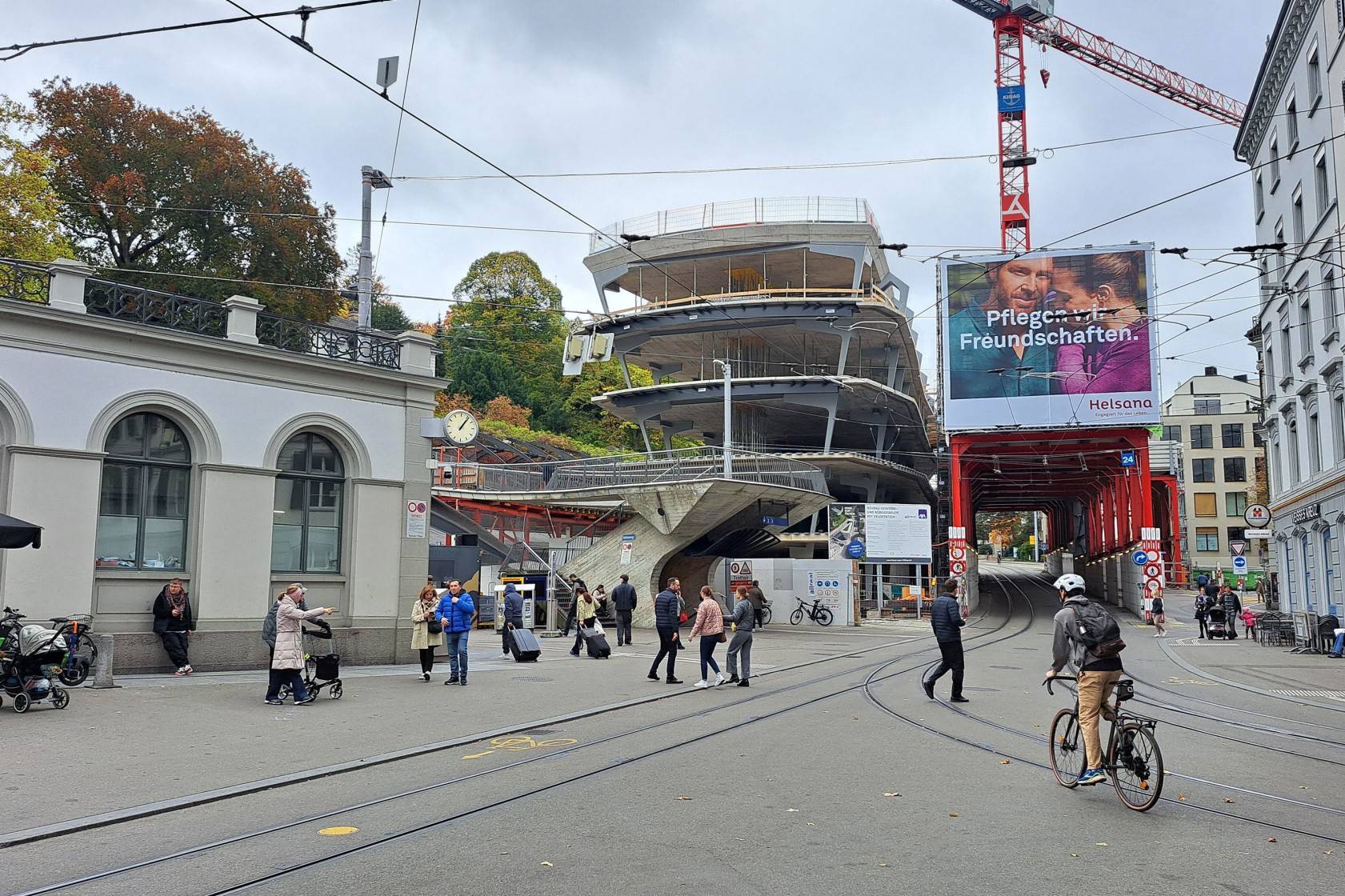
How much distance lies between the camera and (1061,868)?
6.02m

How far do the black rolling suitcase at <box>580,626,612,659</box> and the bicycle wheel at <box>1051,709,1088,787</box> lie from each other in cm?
1419

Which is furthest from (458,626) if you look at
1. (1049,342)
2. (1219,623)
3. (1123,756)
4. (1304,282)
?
(1049,342)

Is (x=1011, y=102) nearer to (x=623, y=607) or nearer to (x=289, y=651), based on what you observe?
(x=623, y=607)

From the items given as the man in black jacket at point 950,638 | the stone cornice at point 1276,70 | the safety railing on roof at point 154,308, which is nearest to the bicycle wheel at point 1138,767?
the man in black jacket at point 950,638

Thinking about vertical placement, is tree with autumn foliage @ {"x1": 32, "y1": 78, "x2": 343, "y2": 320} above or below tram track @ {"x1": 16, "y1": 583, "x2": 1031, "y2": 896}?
above

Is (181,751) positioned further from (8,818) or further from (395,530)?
(395,530)

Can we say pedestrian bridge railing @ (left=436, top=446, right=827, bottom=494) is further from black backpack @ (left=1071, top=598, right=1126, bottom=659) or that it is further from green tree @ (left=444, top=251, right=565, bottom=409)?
black backpack @ (left=1071, top=598, right=1126, bottom=659)

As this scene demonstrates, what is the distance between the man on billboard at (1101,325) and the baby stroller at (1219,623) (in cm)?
1512

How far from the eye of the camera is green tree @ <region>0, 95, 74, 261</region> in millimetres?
29172

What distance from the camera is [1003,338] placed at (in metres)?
46.3

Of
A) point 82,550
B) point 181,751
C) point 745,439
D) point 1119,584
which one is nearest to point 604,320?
point 745,439

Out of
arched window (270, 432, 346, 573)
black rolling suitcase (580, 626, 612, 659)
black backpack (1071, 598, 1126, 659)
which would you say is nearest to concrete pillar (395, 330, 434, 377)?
arched window (270, 432, 346, 573)

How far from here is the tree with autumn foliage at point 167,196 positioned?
34.8m

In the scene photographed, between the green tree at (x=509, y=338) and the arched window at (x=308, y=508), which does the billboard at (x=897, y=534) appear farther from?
the green tree at (x=509, y=338)
